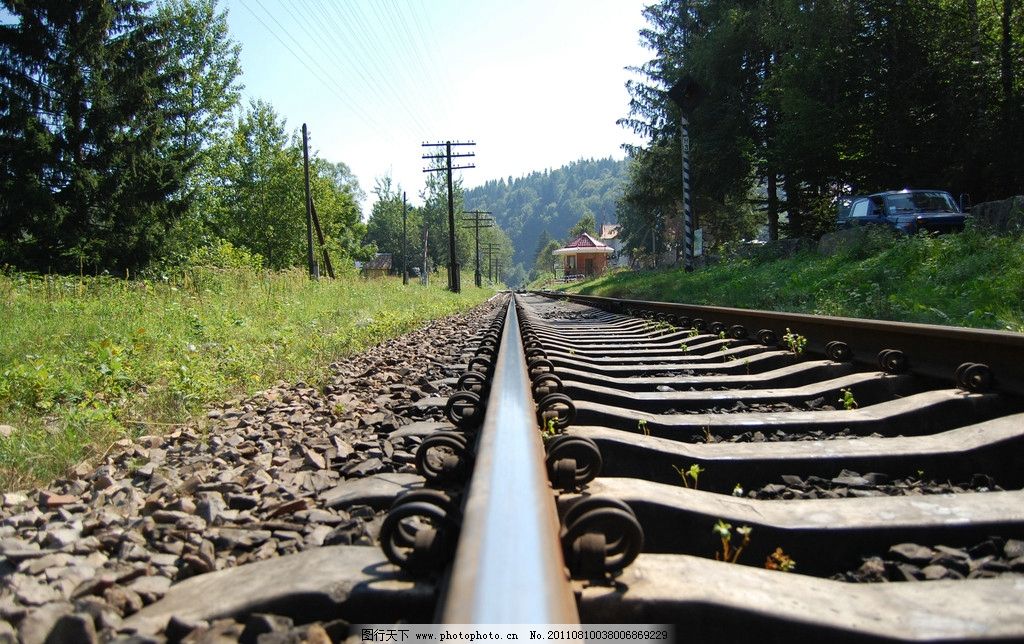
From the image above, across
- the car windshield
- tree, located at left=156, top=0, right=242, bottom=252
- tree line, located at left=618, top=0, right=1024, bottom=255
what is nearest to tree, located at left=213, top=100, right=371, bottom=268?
tree, located at left=156, top=0, right=242, bottom=252

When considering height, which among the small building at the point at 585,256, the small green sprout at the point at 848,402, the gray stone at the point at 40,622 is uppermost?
the small building at the point at 585,256

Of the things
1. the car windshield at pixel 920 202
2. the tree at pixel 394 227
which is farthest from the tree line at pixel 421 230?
the car windshield at pixel 920 202

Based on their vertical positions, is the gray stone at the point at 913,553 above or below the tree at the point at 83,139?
below

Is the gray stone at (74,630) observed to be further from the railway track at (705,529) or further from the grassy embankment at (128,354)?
the grassy embankment at (128,354)

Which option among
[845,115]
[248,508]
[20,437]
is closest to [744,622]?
[248,508]

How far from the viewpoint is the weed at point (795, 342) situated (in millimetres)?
3829

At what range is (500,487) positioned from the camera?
126 cm

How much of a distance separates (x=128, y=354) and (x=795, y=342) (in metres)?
5.01

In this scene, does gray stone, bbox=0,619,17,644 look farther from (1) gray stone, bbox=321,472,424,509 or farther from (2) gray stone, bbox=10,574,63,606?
(1) gray stone, bbox=321,472,424,509

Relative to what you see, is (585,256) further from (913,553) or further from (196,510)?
(913,553)

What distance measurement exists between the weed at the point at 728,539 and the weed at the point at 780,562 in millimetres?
59

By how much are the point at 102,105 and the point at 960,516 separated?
25.3m

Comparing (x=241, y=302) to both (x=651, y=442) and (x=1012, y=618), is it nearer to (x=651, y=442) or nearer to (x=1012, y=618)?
(x=651, y=442)

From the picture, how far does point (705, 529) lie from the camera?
1400 millimetres
